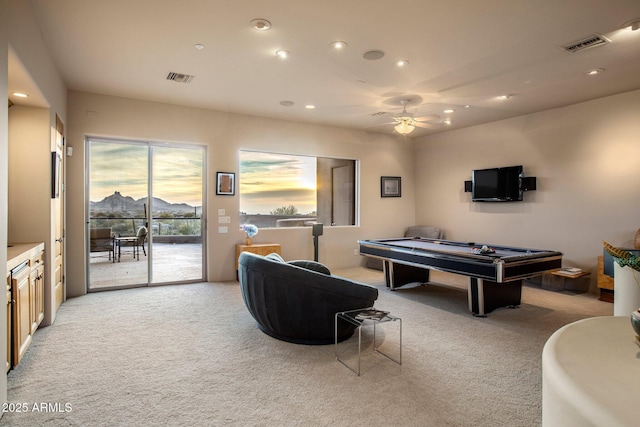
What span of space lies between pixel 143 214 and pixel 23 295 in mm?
3005

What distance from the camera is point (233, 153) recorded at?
6418 millimetres

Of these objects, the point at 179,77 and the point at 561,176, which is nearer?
the point at 179,77

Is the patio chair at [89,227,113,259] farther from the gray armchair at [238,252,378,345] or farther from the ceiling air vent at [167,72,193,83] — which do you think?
the gray armchair at [238,252,378,345]

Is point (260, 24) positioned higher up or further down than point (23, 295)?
higher up

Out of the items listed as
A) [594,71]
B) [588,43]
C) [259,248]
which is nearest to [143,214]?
[259,248]

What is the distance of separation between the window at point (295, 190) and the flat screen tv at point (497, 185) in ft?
8.25

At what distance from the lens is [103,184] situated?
18.3 feet

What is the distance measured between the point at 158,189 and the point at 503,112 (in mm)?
6148

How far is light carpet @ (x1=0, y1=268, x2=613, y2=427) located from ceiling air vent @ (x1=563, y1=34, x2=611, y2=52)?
3043 millimetres

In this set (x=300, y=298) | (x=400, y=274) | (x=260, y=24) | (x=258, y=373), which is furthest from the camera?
(x=400, y=274)

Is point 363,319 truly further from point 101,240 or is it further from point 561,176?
point 561,176

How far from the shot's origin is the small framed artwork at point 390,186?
8.08 meters

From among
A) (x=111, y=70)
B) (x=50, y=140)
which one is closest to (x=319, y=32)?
(x=111, y=70)

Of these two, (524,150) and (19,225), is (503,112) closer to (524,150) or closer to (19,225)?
(524,150)
